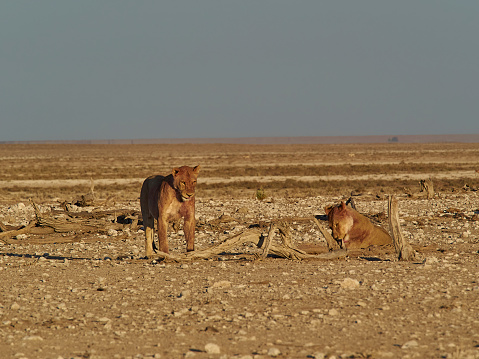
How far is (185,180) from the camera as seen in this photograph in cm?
1009

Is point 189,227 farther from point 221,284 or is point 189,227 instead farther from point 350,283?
point 350,283

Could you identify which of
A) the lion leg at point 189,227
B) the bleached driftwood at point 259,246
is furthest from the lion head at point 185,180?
the bleached driftwood at point 259,246

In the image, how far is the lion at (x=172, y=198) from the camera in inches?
398

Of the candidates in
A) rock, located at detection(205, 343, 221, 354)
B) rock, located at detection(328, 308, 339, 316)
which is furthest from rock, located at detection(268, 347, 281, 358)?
rock, located at detection(328, 308, 339, 316)

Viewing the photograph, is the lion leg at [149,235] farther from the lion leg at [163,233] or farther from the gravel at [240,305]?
the lion leg at [163,233]

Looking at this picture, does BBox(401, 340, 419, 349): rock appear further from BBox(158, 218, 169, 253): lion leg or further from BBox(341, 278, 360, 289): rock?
BBox(158, 218, 169, 253): lion leg

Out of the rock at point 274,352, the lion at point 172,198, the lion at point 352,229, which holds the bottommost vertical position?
the rock at point 274,352

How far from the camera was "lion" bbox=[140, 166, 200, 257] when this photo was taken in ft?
33.2

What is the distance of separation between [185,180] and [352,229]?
330cm

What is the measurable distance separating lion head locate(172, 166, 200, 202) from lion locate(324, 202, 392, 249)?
2.44 meters

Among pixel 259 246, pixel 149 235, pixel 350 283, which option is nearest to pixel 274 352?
pixel 350 283

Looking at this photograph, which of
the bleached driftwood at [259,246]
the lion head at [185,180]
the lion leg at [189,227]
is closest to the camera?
the lion head at [185,180]

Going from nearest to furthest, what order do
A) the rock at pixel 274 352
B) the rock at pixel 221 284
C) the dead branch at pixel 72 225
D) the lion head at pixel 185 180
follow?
the rock at pixel 274 352 → the rock at pixel 221 284 → the lion head at pixel 185 180 → the dead branch at pixel 72 225

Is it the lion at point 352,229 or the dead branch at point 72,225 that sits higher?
the lion at point 352,229
